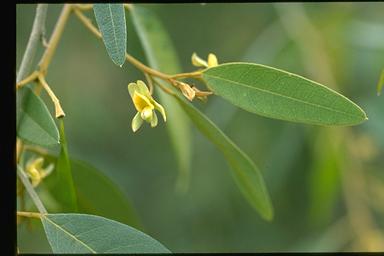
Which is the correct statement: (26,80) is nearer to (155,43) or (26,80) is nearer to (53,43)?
(53,43)

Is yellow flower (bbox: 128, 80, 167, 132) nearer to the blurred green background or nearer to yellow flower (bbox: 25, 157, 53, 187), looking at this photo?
yellow flower (bbox: 25, 157, 53, 187)

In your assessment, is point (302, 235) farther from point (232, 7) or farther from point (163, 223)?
point (232, 7)

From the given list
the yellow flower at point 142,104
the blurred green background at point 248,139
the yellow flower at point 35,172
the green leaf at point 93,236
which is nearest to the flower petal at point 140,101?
the yellow flower at point 142,104

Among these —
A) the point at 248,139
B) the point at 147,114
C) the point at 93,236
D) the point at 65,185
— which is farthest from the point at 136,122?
the point at 248,139

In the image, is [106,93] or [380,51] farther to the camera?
[106,93]

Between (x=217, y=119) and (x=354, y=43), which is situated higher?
(x=354, y=43)

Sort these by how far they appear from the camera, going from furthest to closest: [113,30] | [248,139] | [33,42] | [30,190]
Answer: [248,139] < [33,42] < [30,190] < [113,30]

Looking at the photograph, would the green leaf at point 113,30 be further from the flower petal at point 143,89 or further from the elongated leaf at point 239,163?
the elongated leaf at point 239,163

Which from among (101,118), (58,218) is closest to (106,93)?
(101,118)
